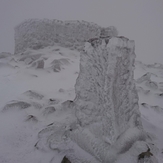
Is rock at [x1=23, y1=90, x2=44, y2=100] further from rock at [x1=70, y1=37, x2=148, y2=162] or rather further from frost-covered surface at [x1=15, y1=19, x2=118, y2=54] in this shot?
frost-covered surface at [x1=15, y1=19, x2=118, y2=54]

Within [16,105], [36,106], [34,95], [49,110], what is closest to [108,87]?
[49,110]

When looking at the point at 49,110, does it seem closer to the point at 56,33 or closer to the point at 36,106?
the point at 36,106

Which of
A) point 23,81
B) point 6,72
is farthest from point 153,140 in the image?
point 6,72

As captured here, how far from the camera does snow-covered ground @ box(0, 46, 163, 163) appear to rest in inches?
66.2

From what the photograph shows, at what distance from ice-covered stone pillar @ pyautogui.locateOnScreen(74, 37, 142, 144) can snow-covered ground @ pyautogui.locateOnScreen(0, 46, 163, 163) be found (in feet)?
1.71

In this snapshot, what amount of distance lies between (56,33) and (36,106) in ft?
17.1

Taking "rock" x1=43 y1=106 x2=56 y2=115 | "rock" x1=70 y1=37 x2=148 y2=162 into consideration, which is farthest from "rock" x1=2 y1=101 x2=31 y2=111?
"rock" x1=70 y1=37 x2=148 y2=162

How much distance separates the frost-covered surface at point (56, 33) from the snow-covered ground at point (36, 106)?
2.05 meters

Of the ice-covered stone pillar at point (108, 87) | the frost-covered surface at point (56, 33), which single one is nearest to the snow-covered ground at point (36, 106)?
the ice-covered stone pillar at point (108, 87)

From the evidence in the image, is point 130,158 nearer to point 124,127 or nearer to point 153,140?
point 124,127

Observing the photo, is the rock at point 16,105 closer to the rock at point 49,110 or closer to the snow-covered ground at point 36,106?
the snow-covered ground at point 36,106

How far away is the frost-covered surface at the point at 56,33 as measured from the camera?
22.6ft

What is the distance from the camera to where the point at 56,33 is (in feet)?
22.9

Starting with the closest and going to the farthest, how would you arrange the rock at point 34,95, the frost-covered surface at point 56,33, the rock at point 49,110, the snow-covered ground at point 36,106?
the snow-covered ground at point 36,106 → the rock at point 49,110 → the rock at point 34,95 → the frost-covered surface at point 56,33
